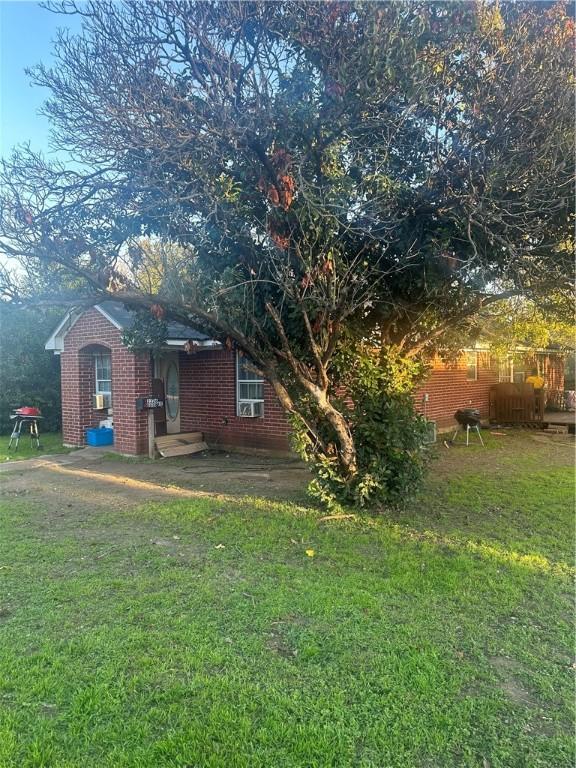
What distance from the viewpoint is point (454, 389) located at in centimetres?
1542

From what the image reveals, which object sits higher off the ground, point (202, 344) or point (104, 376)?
point (202, 344)

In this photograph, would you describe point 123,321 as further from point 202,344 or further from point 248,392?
point 248,392

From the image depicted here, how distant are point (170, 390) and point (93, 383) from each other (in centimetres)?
194

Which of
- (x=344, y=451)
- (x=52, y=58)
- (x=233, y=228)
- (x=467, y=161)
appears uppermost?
(x=52, y=58)

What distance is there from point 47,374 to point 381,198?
45.8 ft

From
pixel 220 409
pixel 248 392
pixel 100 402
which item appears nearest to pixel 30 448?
pixel 100 402

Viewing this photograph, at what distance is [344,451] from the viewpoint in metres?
6.66

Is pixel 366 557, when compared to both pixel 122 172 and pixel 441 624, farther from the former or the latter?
pixel 122 172

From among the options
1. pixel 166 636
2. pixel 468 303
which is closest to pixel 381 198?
pixel 468 303

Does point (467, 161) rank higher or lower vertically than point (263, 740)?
higher

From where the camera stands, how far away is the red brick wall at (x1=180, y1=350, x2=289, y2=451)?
11.2 m

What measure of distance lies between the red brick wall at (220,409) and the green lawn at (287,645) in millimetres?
5105

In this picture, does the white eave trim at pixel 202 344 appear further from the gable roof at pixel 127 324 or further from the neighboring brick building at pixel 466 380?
the neighboring brick building at pixel 466 380

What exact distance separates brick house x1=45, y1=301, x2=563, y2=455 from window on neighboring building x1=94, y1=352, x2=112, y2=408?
0.02m
